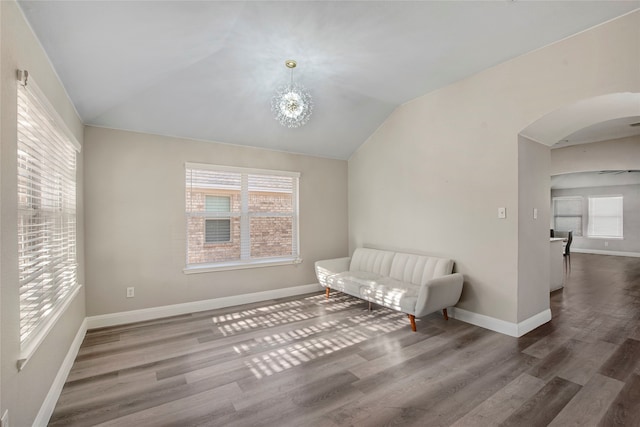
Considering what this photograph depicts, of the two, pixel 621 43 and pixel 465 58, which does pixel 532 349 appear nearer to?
pixel 621 43

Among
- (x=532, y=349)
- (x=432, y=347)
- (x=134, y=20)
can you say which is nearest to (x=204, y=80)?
(x=134, y=20)

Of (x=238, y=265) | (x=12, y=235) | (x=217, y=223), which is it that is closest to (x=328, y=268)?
(x=238, y=265)

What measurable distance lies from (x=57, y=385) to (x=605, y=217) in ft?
43.4

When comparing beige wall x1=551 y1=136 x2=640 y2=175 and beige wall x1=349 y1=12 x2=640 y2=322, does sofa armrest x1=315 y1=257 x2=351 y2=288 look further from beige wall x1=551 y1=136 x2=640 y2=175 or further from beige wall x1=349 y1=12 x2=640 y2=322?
beige wall x1=551 y1=136 x2=640 y2=175

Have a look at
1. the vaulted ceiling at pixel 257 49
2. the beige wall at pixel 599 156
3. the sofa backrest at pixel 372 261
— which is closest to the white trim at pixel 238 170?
the vaulted ceiling at pixel 257 49

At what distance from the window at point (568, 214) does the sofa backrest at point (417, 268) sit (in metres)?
9.55

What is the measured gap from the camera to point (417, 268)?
3.95 meters

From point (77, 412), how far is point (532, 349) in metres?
3.82

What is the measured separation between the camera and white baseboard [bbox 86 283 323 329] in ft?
11.6

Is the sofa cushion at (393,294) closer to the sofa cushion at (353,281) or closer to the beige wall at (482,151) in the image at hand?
the sofa cushion at (353,281)

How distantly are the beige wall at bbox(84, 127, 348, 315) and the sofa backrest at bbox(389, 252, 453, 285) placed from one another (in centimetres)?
194

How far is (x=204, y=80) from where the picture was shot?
3.17 meters

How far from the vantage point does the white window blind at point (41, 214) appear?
5.54 feet

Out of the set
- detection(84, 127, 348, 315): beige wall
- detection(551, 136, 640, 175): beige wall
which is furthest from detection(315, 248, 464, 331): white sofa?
detection(551, 136, 640, 175): beige wall
